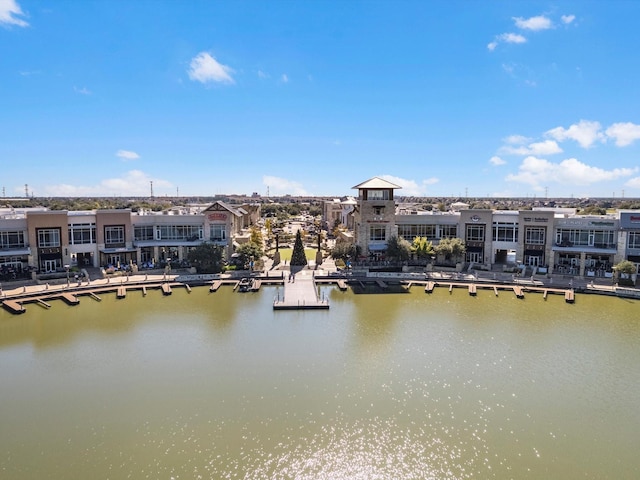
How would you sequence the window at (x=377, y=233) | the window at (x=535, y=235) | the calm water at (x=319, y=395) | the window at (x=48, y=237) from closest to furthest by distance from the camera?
the calm water at (x=319, y=395), the window at (x=48, y=237), the window at (x=535, y=235), the window at (x=377, y=233)

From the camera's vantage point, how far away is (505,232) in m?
45.0

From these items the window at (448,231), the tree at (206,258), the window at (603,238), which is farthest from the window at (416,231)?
the tree at (206,258)

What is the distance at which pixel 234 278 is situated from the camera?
40156 millimetres

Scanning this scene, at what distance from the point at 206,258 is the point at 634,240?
130ft

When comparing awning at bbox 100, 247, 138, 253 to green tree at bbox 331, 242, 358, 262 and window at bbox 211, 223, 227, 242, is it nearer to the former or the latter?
window at bbox 211, 223, 227, 242

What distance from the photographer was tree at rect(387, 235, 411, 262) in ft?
141

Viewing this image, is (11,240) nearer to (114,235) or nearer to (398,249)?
(114,235)

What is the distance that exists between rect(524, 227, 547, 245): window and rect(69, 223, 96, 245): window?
4362cm

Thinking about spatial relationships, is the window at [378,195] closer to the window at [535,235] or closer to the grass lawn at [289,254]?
the grass lawn at [289,254]

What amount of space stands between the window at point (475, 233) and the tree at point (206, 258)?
86.0 feet

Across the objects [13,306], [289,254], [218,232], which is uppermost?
[218,232]

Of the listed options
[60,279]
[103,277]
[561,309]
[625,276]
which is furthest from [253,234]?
[625,276]

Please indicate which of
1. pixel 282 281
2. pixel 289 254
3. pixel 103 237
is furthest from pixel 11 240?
pixel 289 254

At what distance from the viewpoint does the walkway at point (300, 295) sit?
31791mm
